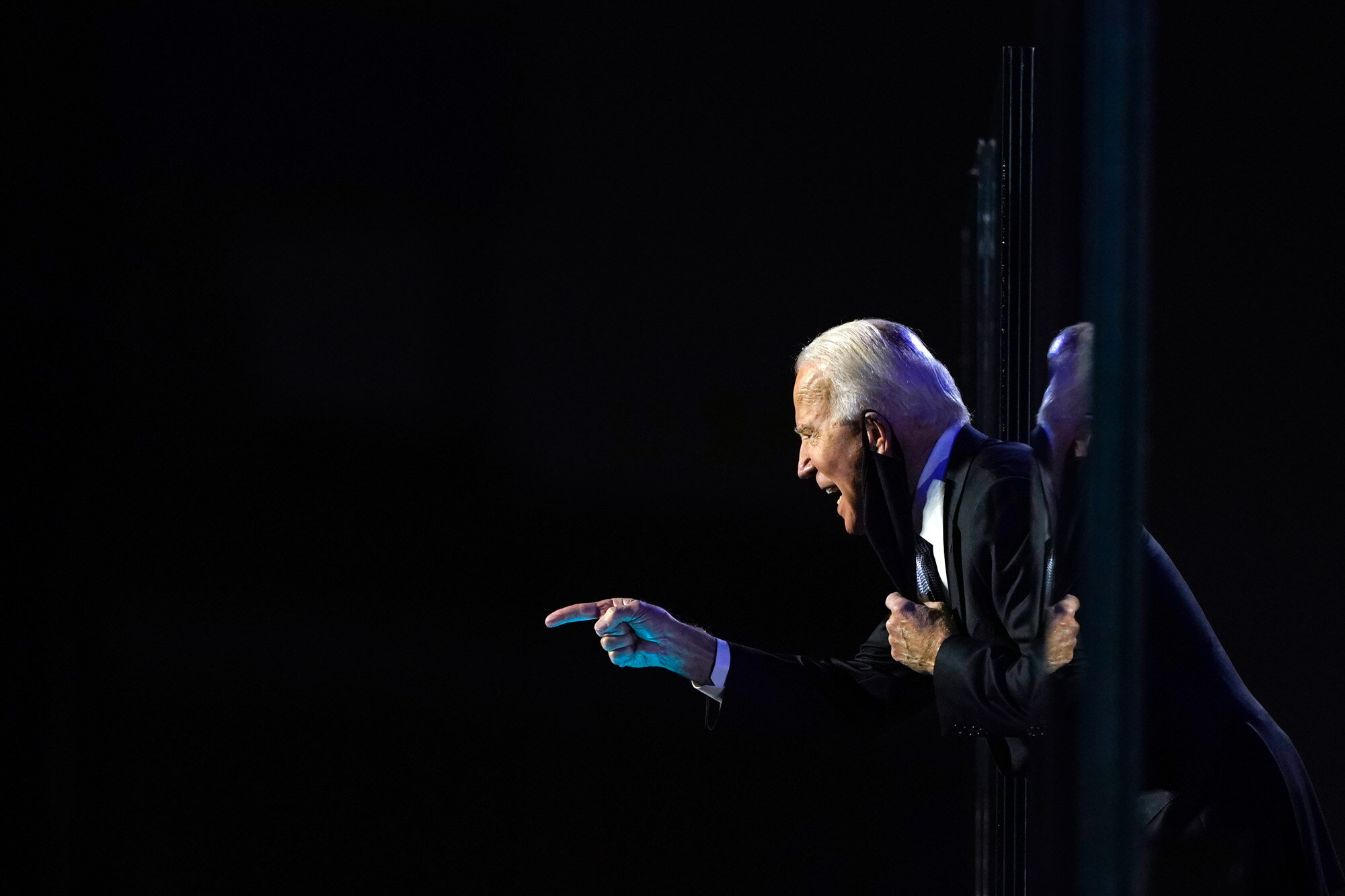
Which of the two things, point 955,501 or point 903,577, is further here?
point 903,577

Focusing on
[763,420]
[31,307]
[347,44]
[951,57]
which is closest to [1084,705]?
[763,420]

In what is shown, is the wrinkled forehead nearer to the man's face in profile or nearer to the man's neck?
the man's face in profile

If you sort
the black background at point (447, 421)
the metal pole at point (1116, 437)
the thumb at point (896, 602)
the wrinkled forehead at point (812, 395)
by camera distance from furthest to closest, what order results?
the black background at point (447, 421) → the wrinkled forehead at point (812, 395) → the thumb at point (896, 602) → the metal pole at point (1116, 437)

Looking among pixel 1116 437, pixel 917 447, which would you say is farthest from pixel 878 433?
pixel 1116 437

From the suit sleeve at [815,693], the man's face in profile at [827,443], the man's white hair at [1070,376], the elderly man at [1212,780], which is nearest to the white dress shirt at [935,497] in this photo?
the man's face in profile at [827,443]

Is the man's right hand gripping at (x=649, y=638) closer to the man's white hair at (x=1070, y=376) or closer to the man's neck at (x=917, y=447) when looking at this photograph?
the man's neck at (x=917, y=447)

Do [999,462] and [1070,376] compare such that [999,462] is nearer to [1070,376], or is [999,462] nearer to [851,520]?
[851,520]

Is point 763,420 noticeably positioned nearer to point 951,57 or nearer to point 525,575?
point 525,575

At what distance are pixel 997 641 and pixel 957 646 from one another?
5cm

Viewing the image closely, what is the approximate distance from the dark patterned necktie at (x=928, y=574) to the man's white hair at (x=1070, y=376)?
2.83ft

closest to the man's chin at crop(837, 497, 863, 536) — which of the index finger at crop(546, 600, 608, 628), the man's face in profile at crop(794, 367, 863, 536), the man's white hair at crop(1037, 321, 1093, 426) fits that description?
the man's face in profile at crop(794, 367, 863, 536)

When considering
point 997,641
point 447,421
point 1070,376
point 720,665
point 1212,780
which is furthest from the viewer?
point 447,421

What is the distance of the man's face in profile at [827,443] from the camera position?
174 centimetres

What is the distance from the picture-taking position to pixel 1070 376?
1.95 ft
